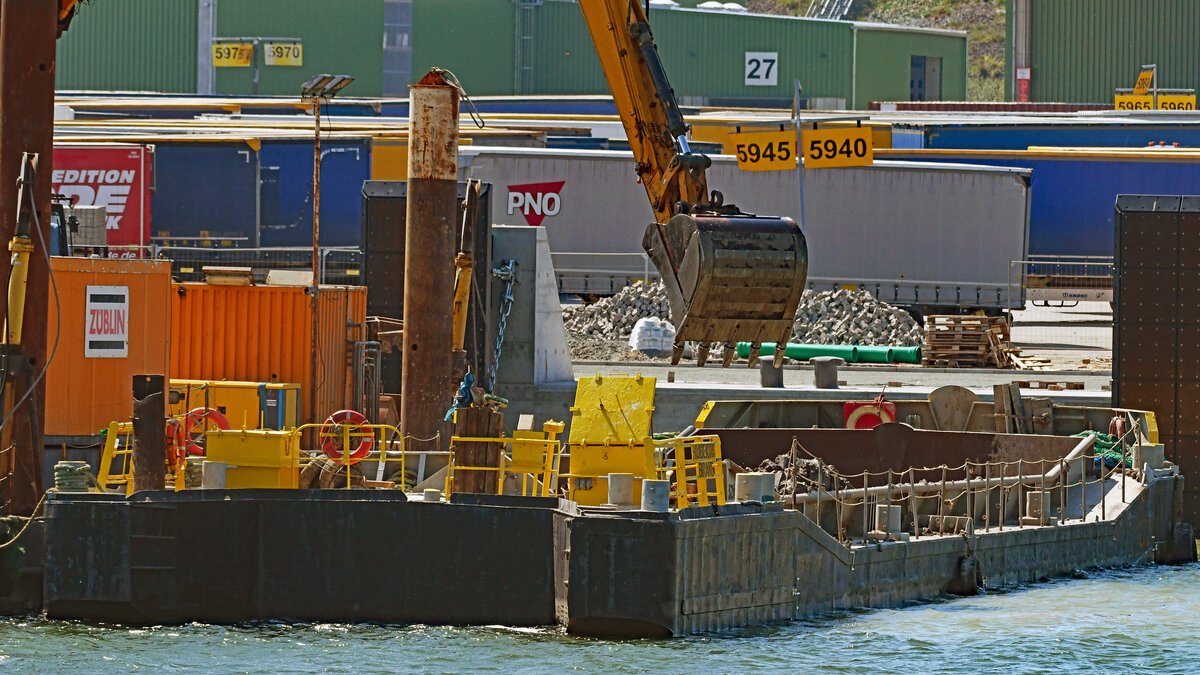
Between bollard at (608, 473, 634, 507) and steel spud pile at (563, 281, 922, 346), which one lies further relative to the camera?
steel spud pile at (563, 281, 922, 346)

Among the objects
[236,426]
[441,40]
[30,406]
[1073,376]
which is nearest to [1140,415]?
[1073,376]

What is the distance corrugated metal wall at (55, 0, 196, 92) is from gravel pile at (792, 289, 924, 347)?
4221cm

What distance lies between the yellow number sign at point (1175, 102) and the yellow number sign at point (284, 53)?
34.4 meters

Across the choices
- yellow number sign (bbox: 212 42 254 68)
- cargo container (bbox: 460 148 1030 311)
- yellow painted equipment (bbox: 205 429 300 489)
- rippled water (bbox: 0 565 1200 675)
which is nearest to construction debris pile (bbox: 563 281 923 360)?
cargo container (bbox: 460 148 1030 311)

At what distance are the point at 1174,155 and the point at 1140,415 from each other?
24.9m

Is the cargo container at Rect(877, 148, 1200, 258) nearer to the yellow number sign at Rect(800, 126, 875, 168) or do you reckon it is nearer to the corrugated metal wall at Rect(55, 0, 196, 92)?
the yellow number sign at Rect(800, 126, 875, 168)

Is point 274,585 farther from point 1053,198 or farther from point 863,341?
point 1053,198

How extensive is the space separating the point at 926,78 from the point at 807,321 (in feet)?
167

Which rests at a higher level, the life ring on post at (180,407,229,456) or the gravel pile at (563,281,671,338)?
the gravel pile at (563,281,671,338)

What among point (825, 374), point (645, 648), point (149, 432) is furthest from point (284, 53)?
point (645, 648)

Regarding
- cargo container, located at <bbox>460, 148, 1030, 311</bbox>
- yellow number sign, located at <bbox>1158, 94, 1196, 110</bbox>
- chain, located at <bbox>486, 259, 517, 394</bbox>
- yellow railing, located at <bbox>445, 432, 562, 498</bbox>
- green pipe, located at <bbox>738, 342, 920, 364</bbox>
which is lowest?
yellow railing, located at <bbox>445, 432, 562, 498</bbox>

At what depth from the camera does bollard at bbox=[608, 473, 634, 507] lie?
1820 cm

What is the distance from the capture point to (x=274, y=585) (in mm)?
18781

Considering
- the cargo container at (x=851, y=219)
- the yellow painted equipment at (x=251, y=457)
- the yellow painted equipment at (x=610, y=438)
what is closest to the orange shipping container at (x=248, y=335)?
the yellow painted equipment at (x=251, y=457)
